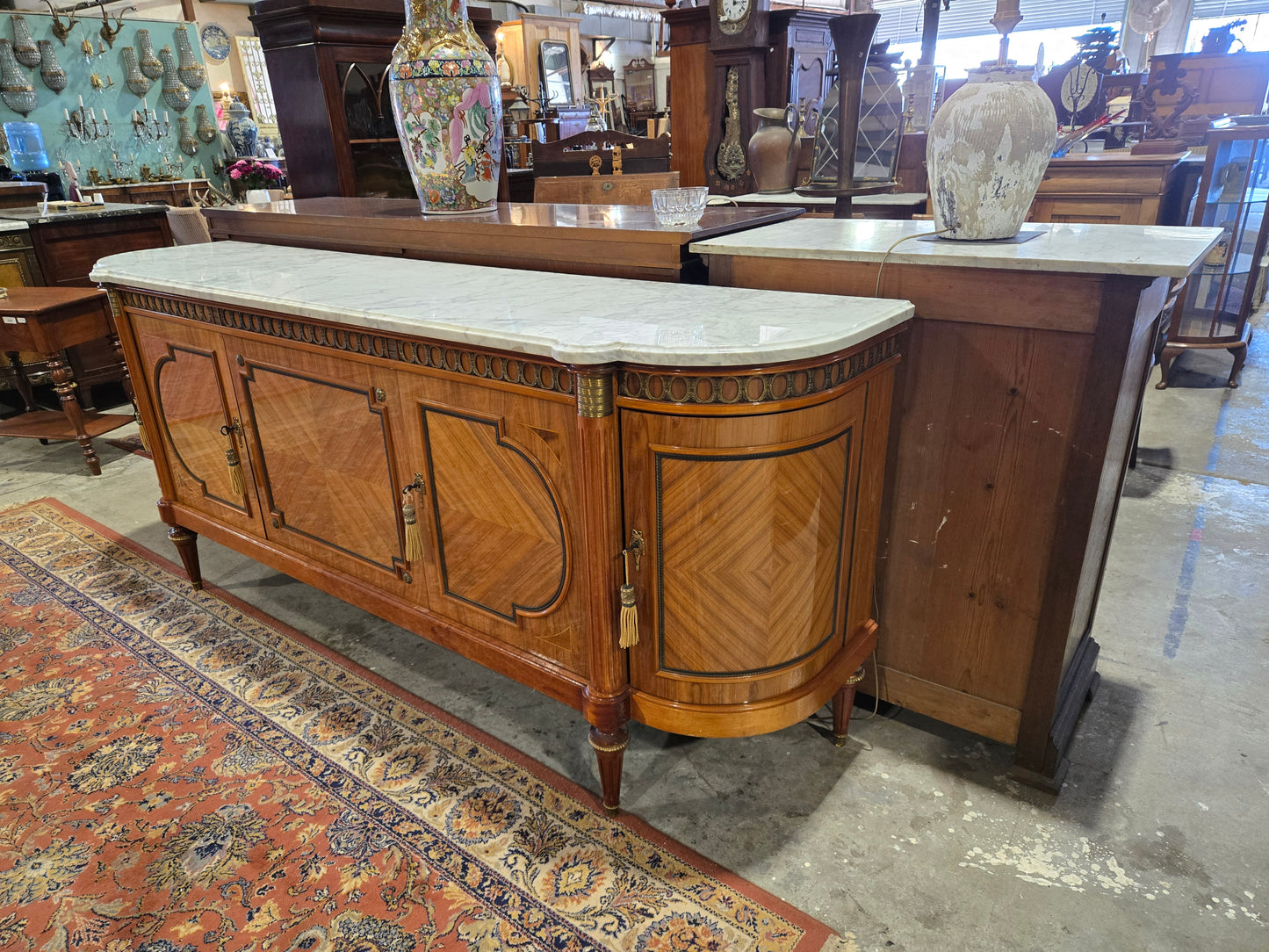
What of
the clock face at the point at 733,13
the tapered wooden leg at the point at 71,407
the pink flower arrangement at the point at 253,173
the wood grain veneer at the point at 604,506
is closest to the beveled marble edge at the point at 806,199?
the clock face at the point at 733,13

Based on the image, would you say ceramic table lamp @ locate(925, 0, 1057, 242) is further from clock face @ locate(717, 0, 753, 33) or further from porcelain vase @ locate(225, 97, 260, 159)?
porcelain vase @ locate(225, 97, 260, 159)

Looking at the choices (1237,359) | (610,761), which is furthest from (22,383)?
(1237,359)

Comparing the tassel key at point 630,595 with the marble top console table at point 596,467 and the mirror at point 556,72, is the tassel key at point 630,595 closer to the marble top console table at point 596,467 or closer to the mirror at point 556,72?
the marble top console table at point 596,467

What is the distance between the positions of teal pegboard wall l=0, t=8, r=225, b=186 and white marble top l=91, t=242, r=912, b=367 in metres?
7.93

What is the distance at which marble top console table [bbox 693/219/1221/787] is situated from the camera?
138cm

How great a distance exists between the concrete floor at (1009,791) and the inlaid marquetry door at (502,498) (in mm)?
380

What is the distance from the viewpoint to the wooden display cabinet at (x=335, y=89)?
3928 mm

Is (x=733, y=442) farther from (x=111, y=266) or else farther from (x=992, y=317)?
(x=111, y=266)

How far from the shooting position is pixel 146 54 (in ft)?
28.3

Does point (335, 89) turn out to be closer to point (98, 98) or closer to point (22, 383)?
point (22, 383)

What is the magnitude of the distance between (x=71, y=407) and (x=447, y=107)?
248 cm

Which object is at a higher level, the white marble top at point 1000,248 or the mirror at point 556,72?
the mirror at point 556,72

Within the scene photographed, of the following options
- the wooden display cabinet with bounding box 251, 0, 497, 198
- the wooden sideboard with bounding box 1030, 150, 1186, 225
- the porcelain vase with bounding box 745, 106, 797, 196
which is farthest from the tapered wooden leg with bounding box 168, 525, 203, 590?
the wooden sideboard with bounding box 1030, 150, 1186, 225

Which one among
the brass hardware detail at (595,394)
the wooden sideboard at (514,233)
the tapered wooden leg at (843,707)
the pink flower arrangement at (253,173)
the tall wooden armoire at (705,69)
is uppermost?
the tall wooden armoire at (705,69)
